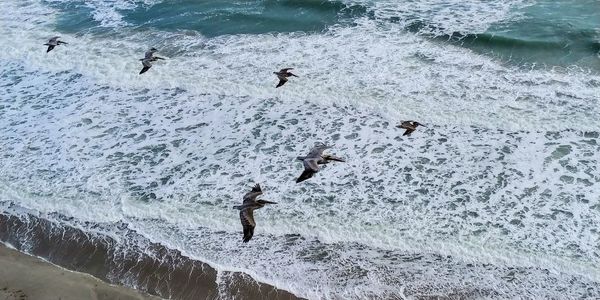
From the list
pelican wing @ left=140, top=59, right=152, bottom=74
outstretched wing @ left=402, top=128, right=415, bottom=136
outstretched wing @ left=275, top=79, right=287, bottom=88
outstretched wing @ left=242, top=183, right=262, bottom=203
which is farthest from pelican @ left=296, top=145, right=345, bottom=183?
pelican wing @ left=140, top=59, right=152, bottom=74

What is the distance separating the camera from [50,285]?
29.9ft

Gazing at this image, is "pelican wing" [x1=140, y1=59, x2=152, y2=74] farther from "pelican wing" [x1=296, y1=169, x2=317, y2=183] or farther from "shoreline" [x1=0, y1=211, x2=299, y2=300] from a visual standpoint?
"pelican wing" [x1=296, y1=169, x2=317, y2=183]

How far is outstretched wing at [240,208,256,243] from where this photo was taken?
957 centimetres

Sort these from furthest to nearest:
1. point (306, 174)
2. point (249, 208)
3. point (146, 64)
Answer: point (146, 64)
point (306, 174)
point (249, 208)

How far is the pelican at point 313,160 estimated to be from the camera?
37.4ft

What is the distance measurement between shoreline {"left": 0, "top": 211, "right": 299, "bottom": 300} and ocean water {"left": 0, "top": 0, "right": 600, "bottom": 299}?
0.78 feet

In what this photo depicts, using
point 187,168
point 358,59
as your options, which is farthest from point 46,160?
point 358,59

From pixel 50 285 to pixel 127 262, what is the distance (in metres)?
1.27

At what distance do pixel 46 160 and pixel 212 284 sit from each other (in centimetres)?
574

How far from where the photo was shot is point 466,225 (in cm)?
1030

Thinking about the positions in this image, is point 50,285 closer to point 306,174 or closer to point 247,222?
point 247,222

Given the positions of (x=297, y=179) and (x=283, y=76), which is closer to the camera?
(x=297, y=179)

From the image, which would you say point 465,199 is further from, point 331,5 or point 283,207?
point 331,5

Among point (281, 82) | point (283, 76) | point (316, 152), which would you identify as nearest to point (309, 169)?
point (316, 152)
